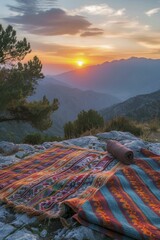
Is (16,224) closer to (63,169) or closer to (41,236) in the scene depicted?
(41,236)

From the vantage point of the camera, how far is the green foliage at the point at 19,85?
17392 millimetres

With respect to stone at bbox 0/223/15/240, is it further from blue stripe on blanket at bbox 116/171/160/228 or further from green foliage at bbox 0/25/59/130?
green foliage at bbox 0/25/59/130

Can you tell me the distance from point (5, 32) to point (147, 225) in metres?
16.4

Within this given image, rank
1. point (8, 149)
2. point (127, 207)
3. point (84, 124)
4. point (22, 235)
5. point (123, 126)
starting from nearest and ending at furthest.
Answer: point (22, 235) < point (127, 207) < point (8, 149) < point (123, 126) < point (84, 124)

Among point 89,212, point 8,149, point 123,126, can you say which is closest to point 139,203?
point 89,212

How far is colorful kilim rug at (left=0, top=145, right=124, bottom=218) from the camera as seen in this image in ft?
14.2

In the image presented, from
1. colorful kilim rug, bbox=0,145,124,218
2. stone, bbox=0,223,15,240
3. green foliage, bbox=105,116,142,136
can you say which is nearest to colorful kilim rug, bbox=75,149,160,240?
→ colorful kilim rug, bbox=0,145,124,218

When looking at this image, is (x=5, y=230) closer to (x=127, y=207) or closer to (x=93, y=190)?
(x=93, y=190)

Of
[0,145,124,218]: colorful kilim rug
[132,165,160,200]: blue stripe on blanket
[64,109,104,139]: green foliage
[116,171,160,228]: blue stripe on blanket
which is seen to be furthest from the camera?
[64,109,104,139]: green foliage

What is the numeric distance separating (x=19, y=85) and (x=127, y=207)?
577 inches

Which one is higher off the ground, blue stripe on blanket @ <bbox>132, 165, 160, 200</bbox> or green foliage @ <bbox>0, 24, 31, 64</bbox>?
green foliage @ <bbox>0, 24, 31, 64</bbox>

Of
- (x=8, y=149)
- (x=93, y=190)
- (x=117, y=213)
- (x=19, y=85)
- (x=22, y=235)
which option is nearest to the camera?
(x=22, y=235)

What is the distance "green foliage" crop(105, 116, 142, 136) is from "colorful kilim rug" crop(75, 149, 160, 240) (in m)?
6.13

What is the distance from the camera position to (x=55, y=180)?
5141 mm
